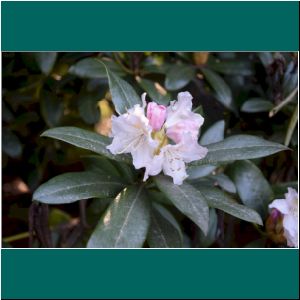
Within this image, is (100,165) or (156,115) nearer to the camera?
(156,115)

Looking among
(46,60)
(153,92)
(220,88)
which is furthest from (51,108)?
(220,88)

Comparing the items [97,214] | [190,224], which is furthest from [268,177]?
[97,214]

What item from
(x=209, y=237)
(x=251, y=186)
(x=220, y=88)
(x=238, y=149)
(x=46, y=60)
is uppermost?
(x=46, y=60)

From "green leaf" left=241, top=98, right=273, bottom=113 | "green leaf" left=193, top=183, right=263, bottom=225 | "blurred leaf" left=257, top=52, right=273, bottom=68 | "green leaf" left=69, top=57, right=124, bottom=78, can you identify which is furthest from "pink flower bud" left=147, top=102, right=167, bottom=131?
"blurred leaf" left=257, top=52, right=273, bottom=68

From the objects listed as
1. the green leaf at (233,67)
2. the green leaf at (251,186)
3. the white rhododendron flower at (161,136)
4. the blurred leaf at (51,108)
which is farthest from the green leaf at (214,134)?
the blurred leaf at (51,108)

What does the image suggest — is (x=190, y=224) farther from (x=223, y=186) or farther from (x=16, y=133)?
(x=16, y=133)

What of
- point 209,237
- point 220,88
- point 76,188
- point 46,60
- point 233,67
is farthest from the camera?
point 233,67

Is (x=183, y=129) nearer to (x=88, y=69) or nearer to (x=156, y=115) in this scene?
(x=156, y=115)
